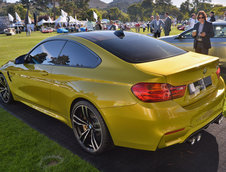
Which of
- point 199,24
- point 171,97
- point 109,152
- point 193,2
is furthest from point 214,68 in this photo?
point 193,2

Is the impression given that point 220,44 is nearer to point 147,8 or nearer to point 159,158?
point 159,158

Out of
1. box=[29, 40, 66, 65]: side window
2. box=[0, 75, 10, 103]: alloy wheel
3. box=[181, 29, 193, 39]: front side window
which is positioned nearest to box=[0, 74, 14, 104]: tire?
box=[0, 75, 10, 103]: alloy wheel

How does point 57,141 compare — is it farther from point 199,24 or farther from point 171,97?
point 199,24

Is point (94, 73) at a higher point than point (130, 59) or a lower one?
lower

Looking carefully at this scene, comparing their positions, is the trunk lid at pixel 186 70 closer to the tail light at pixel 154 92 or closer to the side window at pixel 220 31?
the tail light at pixel 154 92

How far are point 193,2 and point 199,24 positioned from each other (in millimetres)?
191442

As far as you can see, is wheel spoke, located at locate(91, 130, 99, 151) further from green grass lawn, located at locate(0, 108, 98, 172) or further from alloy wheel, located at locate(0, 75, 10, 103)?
alloy wheel, located at locate(0, 75, 10, 103)

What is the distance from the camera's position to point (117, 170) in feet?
9.16

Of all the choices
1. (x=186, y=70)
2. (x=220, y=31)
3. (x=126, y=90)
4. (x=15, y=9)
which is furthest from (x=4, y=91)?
(x=15, y=9)

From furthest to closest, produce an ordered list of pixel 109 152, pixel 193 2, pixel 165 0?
pixel 165 0 → pixel 193 2 → pixel 109 152

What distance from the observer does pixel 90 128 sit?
3.15 meters

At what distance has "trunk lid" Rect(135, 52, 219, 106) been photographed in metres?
2.50

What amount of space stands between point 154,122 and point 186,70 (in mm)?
705

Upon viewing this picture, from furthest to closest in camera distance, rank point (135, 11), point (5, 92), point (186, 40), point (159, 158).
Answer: point (135, 11) < point (186, 40) < point (5, 92) < point (159, 158)
